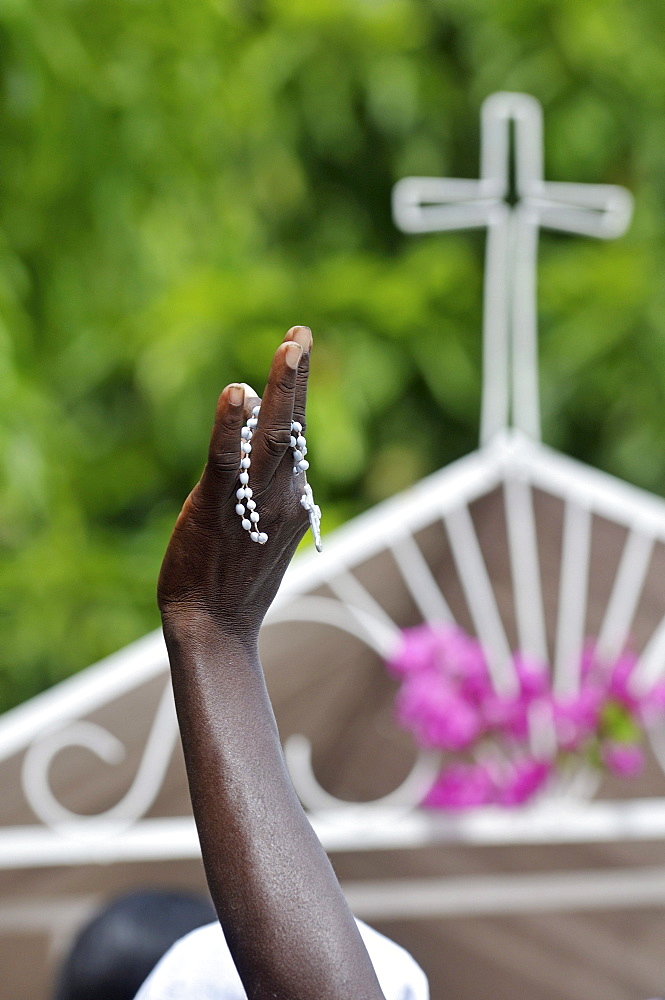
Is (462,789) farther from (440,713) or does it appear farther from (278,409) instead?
(278,409)

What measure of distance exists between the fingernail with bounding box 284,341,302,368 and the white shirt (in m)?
0.28

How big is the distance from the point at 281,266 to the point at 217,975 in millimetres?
1437

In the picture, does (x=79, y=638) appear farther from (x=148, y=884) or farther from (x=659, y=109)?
(x=659, y=109)

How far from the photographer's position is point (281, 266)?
69.4 inches

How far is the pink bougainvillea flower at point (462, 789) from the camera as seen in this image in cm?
107

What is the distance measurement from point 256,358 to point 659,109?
858mm

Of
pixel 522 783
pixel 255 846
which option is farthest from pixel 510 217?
pixel 255 846

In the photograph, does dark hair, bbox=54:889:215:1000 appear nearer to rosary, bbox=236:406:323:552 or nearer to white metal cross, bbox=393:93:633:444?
rosary, bbox=236:406:323:552

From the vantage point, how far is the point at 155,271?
4.81 ft

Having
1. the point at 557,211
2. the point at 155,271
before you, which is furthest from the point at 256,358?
the point at 557,211

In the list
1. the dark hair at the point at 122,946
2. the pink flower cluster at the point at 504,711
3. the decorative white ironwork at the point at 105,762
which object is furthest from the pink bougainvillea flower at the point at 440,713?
the dark hair at the point at 122,946

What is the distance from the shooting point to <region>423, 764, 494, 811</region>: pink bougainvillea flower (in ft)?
3.51

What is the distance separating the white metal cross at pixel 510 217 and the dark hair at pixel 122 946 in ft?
2.63

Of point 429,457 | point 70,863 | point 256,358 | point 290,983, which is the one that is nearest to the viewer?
point 290,983
